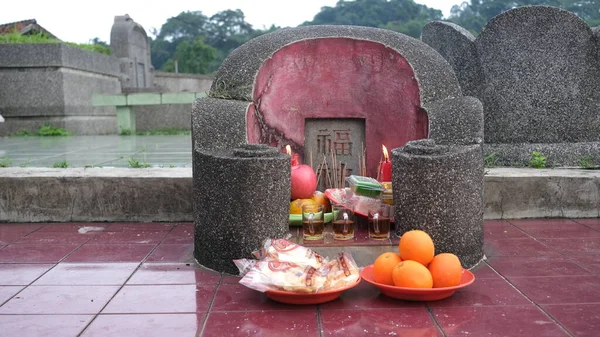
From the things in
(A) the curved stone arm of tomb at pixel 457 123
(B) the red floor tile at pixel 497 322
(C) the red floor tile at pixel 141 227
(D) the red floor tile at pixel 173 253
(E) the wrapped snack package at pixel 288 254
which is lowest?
(B) the red floor tile at pixel 497 322

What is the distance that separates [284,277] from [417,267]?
605 millimetres

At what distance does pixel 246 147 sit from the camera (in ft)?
11.8

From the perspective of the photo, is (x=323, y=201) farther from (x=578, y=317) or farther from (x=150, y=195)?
(x=578, y=317)

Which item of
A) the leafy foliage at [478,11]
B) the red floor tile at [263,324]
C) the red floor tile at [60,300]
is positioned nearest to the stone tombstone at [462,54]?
the red floor tile at [263,324]

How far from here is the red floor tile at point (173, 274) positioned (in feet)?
11.2

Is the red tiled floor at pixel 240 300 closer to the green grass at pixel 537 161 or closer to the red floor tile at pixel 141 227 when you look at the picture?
the red floor tile at pixel 141 227

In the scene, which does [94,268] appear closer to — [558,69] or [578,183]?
[578,183]

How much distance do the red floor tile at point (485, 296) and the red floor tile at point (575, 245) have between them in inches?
32.2

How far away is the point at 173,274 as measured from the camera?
354 cm

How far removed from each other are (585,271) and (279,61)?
2291mm

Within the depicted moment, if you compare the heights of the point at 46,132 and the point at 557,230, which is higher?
the point at 46,132

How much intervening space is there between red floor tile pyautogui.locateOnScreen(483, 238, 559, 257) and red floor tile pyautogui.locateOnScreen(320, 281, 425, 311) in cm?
100

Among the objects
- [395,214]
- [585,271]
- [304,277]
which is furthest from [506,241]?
[304,277]

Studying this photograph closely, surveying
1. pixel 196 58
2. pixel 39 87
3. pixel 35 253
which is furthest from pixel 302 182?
pixel 196 58
